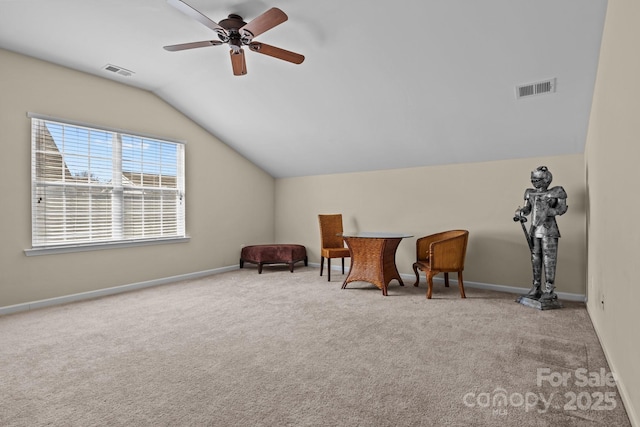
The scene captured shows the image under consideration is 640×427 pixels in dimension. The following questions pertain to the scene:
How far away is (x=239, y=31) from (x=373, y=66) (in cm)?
134

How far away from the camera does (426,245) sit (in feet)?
14.9

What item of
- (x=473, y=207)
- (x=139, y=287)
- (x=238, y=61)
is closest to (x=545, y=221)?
(x=473, y=207)

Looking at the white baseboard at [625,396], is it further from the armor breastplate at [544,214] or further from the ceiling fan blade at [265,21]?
the ceiling fan blade at [265,21]

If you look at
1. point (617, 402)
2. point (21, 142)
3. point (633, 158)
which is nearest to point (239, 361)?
point (617, 402)

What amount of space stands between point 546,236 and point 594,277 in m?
0.58

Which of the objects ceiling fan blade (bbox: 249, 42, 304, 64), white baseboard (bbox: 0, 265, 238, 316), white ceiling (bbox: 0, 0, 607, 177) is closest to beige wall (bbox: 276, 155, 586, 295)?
white ceiling (bbox: 0, 0, 607, 177)

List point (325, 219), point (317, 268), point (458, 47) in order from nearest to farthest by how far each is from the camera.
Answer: point (458, 47) → point (325, 219) → point (317, 268)

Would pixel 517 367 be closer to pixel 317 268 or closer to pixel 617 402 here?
pixel 617 402

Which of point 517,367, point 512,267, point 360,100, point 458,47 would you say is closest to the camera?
point 517,367

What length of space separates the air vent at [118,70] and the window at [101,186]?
0.71m

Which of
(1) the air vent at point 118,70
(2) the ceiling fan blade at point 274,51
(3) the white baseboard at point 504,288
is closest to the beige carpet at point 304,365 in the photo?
(3) the white baseboard at point 504,288

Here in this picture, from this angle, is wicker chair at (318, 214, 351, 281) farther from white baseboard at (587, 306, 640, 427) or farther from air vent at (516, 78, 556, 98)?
white baseboard at (587, 306, 640, 427)

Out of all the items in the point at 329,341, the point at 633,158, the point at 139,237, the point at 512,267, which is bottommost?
the point at 329,341

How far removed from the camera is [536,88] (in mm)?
3160
